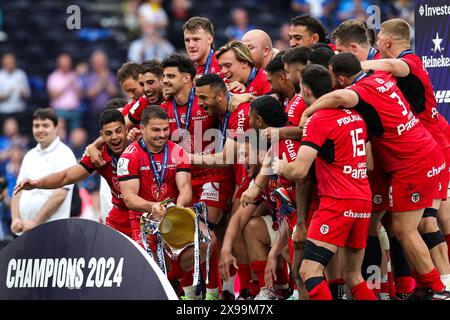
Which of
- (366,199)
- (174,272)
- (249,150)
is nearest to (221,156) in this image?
(249,150)

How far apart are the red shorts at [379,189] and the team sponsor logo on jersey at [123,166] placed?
1994 mm

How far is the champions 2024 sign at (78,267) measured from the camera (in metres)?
6.64

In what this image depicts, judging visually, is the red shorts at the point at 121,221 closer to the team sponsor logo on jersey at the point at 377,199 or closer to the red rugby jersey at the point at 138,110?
the red rugby jersey at the point at 138,110

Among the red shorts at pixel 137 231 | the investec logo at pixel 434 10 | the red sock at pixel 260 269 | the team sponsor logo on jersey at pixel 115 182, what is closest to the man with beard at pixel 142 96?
the team sponsor logo on jersey at pixel 115 182

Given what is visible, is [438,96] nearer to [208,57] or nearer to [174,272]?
[208,57]

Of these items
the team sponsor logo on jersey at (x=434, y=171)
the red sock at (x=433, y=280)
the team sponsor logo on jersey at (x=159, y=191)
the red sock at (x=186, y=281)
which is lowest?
the red sock at (x=433, y=280)

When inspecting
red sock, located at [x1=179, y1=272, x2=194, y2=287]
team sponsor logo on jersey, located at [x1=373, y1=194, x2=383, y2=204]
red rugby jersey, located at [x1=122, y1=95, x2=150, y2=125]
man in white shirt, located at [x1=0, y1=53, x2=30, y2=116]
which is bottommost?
red sock, located at [x1=179, y1=272, x2=194, y2=287]

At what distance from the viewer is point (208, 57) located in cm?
975

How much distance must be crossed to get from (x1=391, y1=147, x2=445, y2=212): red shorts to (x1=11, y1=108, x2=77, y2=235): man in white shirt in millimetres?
4665

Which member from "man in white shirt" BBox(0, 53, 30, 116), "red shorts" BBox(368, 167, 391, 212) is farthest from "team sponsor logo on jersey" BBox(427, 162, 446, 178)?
"man in white shirt" BBox(0, 53, 30, 116)

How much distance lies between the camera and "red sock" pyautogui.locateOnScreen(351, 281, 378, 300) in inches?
303

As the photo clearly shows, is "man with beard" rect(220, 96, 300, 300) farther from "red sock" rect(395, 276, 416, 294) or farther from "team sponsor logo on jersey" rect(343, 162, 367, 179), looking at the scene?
"red sock" rect(395, 276, 416, 294)

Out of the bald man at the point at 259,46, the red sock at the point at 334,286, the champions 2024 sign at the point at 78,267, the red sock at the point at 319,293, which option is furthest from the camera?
the bald man at the point at 259,46
